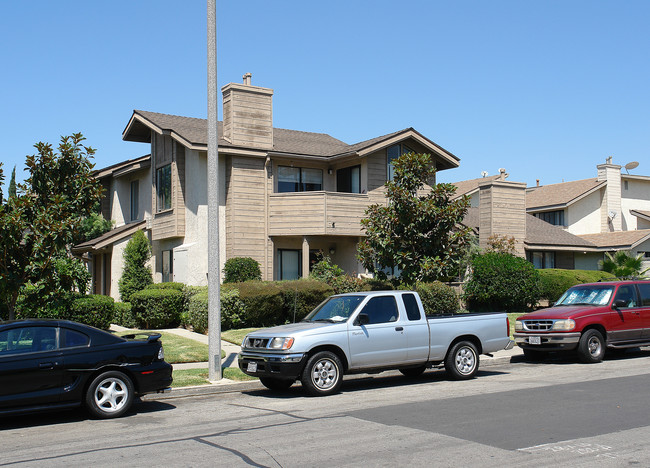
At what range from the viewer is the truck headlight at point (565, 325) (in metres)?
15.1

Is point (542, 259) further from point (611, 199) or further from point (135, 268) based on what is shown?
point (135, 268)

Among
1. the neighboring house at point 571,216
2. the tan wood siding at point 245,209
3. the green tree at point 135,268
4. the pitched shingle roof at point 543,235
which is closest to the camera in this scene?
the tan wood siding at point 245,209

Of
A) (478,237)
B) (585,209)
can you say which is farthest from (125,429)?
(585,209)

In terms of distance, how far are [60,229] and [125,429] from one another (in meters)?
6.94

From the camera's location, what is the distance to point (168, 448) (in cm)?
778

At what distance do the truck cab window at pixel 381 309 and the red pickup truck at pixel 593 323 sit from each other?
15.4 ft

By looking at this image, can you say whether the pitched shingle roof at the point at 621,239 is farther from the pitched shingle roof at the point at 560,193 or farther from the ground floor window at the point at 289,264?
the ground floor window at the point at 289,264

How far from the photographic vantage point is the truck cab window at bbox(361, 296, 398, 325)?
1232cm

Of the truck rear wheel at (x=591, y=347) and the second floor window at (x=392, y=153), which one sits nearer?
the truck rear wheel at (x=591, y=347)

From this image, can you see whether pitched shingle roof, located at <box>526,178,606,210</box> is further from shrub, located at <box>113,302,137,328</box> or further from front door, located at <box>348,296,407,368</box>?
front door, located at <box>348,296,407,368</box>

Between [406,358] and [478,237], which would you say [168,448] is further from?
[478,237]

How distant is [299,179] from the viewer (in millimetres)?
26938

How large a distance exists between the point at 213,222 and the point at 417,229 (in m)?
7.36

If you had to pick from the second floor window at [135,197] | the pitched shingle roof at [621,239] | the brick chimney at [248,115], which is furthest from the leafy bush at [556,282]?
the second floor window at [135,197]
